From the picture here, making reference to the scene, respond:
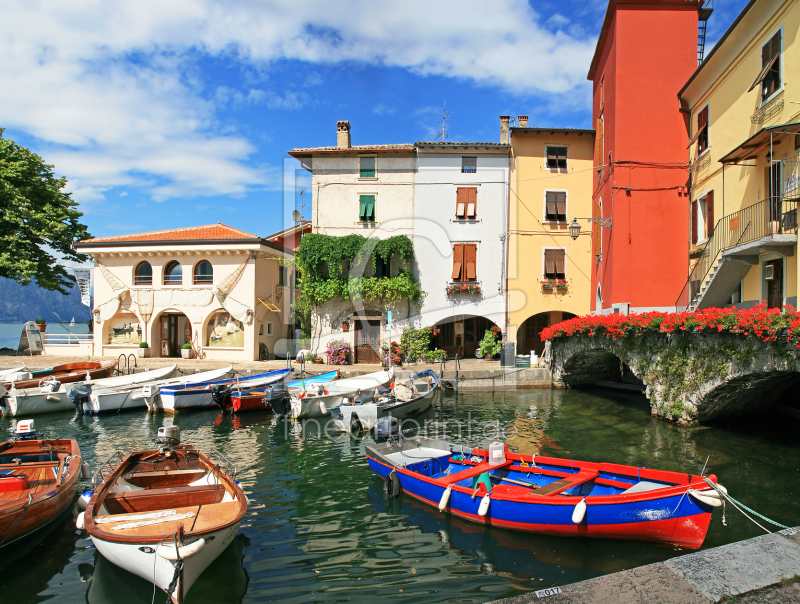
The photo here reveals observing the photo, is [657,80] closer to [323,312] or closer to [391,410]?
[391,410]

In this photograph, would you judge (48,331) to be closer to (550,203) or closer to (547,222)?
(547,222)

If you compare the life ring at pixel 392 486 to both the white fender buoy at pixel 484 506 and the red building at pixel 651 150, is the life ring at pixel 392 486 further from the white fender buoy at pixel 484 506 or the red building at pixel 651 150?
the red building at pixel 651 150

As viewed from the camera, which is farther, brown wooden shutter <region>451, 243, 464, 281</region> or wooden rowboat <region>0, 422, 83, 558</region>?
brown wooden shutter <region>451, 243, 464, 281</region>

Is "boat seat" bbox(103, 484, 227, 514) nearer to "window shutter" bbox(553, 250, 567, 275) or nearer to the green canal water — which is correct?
the green canal water

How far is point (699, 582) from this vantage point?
14.7ft

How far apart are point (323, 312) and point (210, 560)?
20917 mm

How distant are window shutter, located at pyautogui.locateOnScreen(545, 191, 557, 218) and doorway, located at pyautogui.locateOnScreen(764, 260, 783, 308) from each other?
41.9 ft

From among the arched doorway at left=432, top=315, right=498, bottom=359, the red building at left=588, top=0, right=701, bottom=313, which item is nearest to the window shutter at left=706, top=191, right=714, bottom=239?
the red building at left=588, top=0, right=701, bottom=313

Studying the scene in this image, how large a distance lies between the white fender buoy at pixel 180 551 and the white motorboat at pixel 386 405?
8.72 meters

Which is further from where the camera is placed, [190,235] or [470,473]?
[190,235]

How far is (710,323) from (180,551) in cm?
1326

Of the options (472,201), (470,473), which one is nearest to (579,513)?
(470,473)

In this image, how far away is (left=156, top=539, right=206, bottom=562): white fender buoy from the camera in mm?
5922

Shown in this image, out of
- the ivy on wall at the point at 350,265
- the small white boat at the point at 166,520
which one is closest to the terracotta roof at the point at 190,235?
the ivy on wall at the point at 350,265
